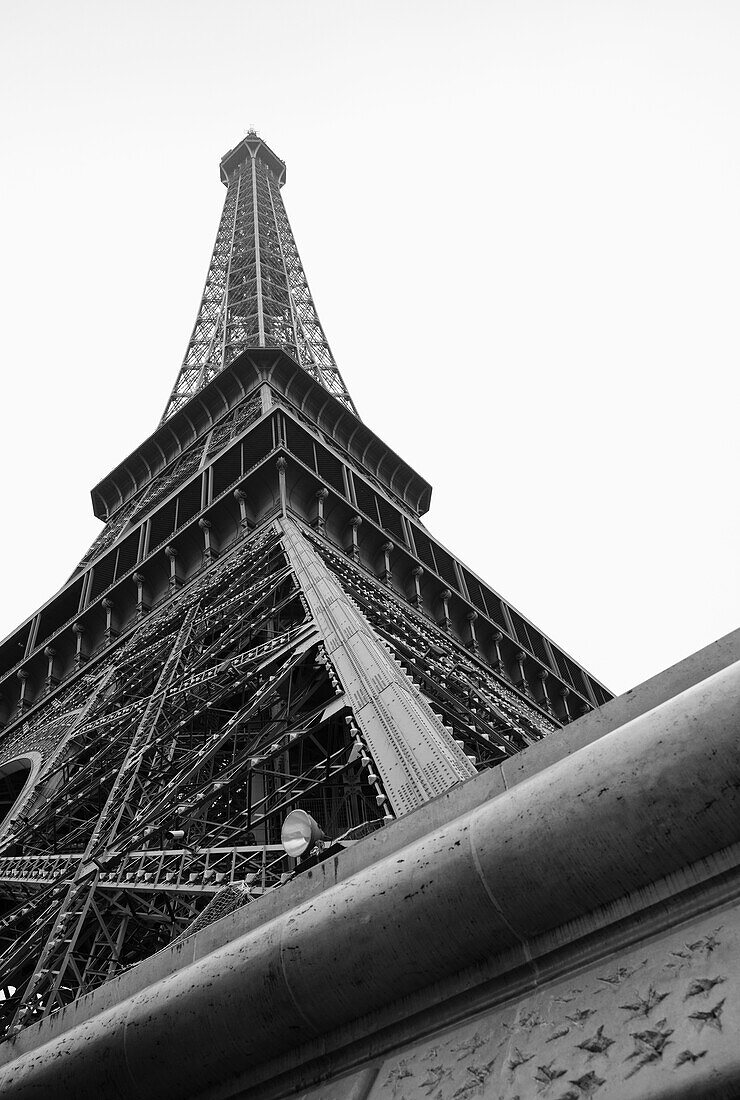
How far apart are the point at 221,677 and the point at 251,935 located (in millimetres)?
13693

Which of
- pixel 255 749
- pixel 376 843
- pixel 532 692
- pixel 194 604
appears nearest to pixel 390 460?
pixel 532 692

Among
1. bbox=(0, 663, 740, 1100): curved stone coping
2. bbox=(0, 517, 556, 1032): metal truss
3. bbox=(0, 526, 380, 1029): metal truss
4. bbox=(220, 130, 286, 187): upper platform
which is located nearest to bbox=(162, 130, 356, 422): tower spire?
bbox=(220, 130, 286, 187): upper platform

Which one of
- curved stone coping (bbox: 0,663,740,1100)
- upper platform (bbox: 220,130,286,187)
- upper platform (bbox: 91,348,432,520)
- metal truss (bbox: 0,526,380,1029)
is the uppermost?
upper platform (bbox: 220,130,286,187)

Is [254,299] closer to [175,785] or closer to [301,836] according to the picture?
[175,785]

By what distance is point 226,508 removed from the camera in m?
Result: 33.0

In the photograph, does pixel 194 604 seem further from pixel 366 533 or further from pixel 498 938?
pixel 498 938

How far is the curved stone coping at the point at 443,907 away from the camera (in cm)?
491

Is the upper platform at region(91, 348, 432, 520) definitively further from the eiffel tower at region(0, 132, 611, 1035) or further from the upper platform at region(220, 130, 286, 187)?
the upper platform at region(220, 130, 286, 187)

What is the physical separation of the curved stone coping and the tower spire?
4712 cm

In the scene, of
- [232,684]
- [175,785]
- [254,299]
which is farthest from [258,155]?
[175,785]

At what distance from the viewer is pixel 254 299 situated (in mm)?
67938

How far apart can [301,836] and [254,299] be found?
209ft

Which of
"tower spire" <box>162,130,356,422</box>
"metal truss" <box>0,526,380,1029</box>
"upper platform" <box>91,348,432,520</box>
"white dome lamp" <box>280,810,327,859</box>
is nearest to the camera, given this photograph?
"white dome lamp" <box>280,810,327,859</box>

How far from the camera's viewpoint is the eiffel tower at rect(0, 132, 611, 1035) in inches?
480
